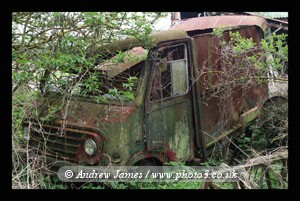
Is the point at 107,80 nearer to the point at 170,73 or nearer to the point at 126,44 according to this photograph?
the point at 126,44

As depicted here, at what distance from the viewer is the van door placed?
5.37 meters

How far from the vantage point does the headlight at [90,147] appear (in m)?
4.85

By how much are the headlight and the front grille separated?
2.0 inches

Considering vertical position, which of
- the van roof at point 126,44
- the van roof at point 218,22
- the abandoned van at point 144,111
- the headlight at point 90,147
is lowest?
the headlight at point 90,147

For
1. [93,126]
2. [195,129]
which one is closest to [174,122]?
[195,129]

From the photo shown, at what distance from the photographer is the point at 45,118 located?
4.98 meters

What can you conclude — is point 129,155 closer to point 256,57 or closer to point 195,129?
point 195,129

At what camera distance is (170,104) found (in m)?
5.62

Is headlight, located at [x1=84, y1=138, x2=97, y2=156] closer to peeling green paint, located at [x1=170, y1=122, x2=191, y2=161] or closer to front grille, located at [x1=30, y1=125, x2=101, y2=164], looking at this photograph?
front grille, located at [x1=30, y1=125, x2=101, y2=164]

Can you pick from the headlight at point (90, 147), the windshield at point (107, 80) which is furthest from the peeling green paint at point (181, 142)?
the headlight at point (90, 147)

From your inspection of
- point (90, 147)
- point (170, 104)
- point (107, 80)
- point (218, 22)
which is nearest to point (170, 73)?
point (170, 104)

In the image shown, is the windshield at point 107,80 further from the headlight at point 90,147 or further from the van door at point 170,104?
the headlight at point 90,147

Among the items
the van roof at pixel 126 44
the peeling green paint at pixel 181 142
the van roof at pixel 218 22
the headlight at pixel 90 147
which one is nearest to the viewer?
the headlight at pixel 90 147

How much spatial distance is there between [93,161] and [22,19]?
2022mm
